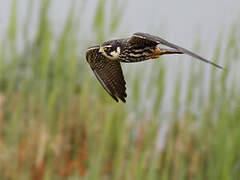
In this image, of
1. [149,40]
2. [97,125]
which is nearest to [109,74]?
[149,40]

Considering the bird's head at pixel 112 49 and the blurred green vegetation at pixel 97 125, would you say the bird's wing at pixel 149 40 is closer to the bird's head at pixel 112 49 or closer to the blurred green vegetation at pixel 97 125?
the bird's head at pixel 112 49

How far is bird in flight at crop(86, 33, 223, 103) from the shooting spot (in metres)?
2.41

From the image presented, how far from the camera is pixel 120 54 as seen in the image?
267 cm

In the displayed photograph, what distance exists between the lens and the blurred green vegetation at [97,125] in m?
4.28

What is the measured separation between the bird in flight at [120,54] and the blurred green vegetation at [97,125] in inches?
41.8

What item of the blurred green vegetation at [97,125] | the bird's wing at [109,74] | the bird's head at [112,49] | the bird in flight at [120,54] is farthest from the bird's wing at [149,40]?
the blurred green vegetation at [97,125]

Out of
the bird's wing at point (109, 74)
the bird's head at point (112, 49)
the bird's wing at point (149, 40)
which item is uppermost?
the bird's wing at point (149, 40)

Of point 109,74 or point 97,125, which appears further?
point 97,125

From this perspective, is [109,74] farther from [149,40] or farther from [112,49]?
[149,40]

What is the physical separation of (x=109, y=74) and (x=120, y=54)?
1.60ft

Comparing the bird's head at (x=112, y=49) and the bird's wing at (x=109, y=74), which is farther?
the bird's wing at (x=109, y=74)

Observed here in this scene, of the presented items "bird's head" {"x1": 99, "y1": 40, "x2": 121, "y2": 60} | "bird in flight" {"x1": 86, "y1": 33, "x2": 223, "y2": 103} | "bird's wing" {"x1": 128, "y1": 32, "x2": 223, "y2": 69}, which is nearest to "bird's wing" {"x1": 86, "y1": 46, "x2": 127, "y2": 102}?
"bird in flight" {"x1": 86, "y1": 33, "x2": 223, "y2": 103}

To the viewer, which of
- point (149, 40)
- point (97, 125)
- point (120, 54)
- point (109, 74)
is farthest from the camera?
point (97, 125)

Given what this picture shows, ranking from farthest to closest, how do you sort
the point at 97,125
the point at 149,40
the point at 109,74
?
the point at 97,125 < the point at 109,74 < the point at 149,40
